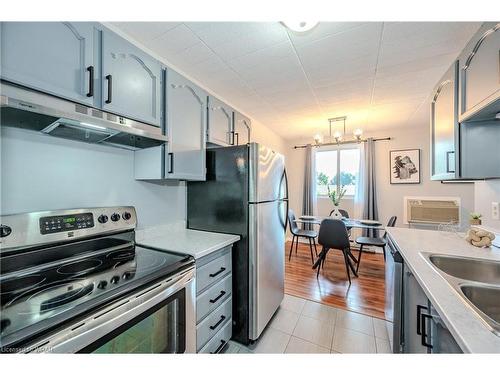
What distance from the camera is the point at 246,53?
1.61 m

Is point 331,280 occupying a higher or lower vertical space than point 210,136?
lower

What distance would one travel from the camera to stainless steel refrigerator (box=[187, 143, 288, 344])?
163 centimetres

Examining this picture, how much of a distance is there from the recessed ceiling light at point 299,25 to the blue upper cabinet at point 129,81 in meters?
0.90

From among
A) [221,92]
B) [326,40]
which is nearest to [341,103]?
[326,40]

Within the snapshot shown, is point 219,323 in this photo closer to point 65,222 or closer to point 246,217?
point 246,217

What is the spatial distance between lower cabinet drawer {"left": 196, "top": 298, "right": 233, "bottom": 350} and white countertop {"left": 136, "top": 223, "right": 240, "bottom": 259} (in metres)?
0.46

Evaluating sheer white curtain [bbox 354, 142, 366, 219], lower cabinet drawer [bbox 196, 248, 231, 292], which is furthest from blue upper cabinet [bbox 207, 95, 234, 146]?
sheer white curtain [bbox 354, 142, 366, 219]

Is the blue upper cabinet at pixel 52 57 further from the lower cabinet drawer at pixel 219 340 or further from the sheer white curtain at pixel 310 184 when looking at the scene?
the sheer white curtain at pixel 310 184

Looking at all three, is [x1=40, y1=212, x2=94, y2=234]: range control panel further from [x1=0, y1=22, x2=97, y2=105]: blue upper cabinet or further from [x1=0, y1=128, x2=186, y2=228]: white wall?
[x1=0, y1=22, x2=97, y2=105]: blue upper cabinet

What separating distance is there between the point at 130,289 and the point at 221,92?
2.09 metres

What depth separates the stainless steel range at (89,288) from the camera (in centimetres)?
66

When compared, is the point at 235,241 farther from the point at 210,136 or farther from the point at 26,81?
the point at 26,81

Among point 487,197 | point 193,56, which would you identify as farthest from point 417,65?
point 193,56

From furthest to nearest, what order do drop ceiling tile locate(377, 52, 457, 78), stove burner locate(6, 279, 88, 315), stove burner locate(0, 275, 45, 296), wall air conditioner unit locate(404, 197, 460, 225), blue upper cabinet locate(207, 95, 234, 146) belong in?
wall air conditioner unit locate(404, 197, 460, 225) → blue upper cabinet locate(207, 95, 234, 146) → drop ceiling tile locate(377, 52, 457, 78) → stove burner locate(0, 275, 45, 296) → stove burner locate(6, 279, 88, 315)
